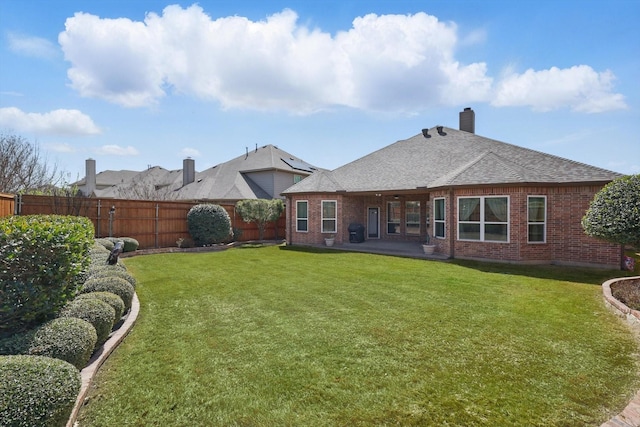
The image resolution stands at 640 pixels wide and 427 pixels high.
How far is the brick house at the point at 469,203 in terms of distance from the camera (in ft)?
34.9

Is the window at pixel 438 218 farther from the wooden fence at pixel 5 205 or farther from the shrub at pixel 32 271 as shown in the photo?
the wooden fence at pixel 5 205

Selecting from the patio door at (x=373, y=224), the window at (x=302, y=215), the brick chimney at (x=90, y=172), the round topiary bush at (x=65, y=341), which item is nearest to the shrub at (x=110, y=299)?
the round topiary bush at (x=65, y=341)

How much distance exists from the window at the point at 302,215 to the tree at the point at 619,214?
39.2 feet

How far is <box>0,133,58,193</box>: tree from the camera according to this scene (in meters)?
A: 16.0

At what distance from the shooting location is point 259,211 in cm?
1730

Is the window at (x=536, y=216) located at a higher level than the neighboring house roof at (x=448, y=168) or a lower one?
lower

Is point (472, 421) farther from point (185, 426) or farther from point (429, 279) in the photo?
point (429, 279)

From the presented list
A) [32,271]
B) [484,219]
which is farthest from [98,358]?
[484,219]

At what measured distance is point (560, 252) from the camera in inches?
→ 427

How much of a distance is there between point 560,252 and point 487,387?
9.93 m

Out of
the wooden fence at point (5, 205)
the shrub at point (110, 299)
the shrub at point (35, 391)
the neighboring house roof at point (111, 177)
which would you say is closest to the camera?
the shrub at point (35, 391)

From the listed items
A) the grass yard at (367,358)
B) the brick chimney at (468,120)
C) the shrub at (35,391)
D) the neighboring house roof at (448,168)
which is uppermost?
the brick chimney at (468,120)

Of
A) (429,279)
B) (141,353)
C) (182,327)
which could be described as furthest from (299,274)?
(141,353)

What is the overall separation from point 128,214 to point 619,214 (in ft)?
53.3
